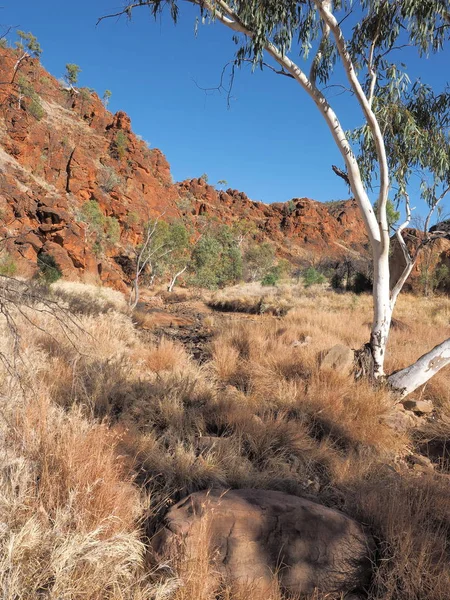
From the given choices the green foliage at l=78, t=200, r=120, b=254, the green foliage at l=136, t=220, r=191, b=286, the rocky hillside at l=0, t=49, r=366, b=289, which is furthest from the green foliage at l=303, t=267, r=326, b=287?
the green foliage at l=78, t=200, r=120, b=254

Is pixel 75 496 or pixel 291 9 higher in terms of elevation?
pixel 291 9

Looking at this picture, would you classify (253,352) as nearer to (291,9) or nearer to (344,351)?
(344,351)

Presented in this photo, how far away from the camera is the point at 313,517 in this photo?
1998 mm

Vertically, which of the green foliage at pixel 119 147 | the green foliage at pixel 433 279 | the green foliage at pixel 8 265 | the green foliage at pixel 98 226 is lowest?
the green foliage at pixel 8 265

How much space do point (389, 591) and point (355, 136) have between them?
545cm

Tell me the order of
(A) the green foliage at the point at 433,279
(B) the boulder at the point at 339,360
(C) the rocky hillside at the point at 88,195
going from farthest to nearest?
(A) the green foliage at the point at 433,279 < (C) the rocky hillside at the point at 88,195 < (B) the boulder at the point at 339,360

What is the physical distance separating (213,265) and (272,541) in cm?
3287

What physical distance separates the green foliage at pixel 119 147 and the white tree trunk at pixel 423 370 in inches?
2045

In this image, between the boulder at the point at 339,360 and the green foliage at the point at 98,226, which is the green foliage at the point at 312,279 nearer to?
the green foliage at the point at 98,226

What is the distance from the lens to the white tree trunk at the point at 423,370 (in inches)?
179

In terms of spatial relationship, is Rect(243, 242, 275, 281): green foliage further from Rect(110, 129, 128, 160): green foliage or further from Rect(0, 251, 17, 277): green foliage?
Rect(0, 251, 17, 277): green foliage

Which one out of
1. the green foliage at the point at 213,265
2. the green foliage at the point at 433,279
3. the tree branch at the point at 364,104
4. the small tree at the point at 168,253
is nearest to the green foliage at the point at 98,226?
the small tree at the point at 168,253

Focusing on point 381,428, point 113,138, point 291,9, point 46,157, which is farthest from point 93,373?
point 113,138

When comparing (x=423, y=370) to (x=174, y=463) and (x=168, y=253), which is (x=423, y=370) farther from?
(x=168, y=253)
